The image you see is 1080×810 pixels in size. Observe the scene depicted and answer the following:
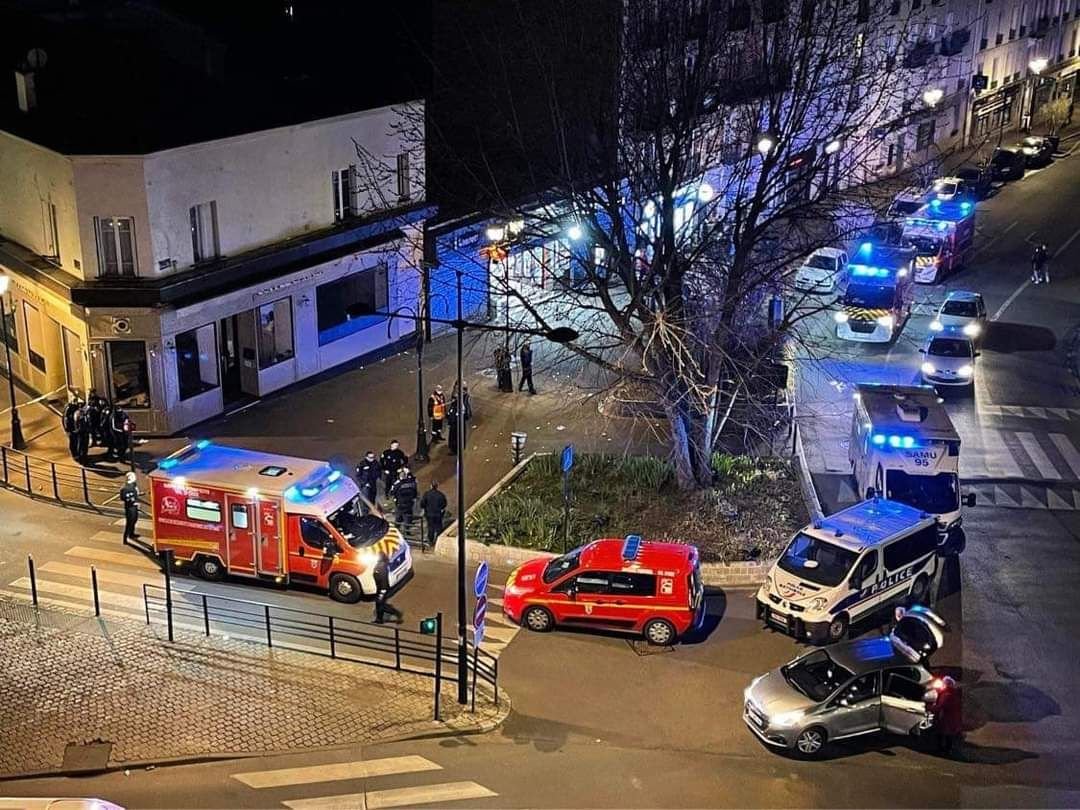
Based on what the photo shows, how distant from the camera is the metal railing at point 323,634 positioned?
20.7 meters

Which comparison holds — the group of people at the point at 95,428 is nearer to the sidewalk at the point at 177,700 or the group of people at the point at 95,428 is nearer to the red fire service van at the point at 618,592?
the sidewalk at the point at 177,700

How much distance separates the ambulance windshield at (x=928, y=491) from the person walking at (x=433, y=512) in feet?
30.4

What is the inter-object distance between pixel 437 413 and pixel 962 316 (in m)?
17.5

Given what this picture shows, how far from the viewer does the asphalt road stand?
57.6ft

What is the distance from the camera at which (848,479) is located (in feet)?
97.2

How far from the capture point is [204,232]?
3109 centimetres

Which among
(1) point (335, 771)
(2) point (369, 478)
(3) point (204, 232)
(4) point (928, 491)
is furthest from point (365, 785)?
(3) point (204, 232)

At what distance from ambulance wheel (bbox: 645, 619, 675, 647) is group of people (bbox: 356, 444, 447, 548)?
5514 millimetres

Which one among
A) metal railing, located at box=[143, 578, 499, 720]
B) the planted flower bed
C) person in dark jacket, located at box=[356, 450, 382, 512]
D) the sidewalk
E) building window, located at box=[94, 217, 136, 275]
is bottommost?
metal railing, located at box=[143, 578, 499, 720]

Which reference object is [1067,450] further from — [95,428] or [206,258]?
[95,428]

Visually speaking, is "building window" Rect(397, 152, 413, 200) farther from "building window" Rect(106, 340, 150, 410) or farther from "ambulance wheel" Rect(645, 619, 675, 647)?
"ambulance wheel" Rect(645, 619, 675, 647)

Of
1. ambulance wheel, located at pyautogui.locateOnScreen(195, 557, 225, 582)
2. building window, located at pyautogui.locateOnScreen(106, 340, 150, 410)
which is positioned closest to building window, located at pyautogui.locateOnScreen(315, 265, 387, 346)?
building window, located at pyautogui.locateOnScreen(106, 340, 150, 410)

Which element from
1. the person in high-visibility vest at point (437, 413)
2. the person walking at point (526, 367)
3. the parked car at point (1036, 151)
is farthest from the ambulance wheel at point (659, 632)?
the parked car at point (1036, 151)

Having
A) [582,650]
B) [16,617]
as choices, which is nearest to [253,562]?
[16,617]
